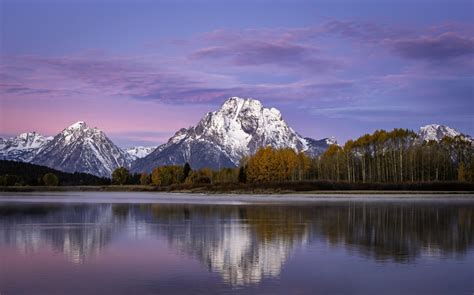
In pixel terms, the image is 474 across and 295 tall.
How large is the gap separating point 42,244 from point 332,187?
9097cm

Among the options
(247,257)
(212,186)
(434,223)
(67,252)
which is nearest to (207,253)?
(247,257)

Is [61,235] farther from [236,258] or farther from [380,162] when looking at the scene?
[380,162]

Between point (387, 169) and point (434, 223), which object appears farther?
point (387, 169)

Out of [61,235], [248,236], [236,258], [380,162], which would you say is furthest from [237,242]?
[380,162]

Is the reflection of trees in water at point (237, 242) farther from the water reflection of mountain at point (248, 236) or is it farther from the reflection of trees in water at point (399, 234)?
the reflection of trees in water at point (399, 234)

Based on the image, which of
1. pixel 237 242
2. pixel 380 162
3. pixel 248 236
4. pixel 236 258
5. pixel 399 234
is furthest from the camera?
pixel 380 162

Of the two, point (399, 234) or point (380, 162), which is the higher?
point (380, 162)

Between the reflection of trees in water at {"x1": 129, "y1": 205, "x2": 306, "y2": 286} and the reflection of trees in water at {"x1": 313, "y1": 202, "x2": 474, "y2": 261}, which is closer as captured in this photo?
the reflection of trees in water at {"x1": 129, "y1": 205, "x2": 306, "y2": 286}

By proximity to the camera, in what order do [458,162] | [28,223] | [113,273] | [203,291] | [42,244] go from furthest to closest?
1. [458,162]
2. [28,223]
3. [42,244]
4. [113,273]
5. [203,291]

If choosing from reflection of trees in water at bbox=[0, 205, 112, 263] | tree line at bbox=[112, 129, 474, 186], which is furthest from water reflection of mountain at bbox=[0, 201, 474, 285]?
tree line at bbox=[112, 129, 474, 186]

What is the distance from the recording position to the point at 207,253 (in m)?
26.5

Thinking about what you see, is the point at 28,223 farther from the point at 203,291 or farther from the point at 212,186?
the point at 212,186

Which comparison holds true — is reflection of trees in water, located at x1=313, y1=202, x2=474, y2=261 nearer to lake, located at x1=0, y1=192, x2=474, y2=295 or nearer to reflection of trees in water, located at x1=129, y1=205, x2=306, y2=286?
lake, located at x1=0, y1=192, x2=474, y2=295

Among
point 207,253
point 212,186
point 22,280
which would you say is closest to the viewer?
point 22,280
